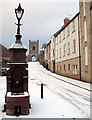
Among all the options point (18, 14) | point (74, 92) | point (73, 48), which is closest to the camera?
point (18, 14)

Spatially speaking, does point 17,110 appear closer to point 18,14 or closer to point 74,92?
point 18,14

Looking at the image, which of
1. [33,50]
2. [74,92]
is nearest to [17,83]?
[74,92]

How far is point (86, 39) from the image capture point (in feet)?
50.3

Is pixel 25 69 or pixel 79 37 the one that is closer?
pixel 25 69

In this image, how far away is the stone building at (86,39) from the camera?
14.4 meters

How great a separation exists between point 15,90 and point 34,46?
7415 cm

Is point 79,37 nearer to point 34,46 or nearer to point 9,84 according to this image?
point 9,84

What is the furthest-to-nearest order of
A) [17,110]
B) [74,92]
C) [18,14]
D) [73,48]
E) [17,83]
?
[73,48], [74,92], [18,14], [17,83], [17,110]

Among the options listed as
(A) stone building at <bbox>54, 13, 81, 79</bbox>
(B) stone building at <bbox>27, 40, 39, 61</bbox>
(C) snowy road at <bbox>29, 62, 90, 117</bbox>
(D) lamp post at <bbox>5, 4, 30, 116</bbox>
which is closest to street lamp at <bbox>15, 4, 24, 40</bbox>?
(D) lamp post at <bbox>5, 4, 30, 116</bbox>

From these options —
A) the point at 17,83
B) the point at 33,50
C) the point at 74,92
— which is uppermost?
the point at 33,50

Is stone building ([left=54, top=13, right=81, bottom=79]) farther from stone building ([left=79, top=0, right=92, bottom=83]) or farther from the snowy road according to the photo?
the snowy road

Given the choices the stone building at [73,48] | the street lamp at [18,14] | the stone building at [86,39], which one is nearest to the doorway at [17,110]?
the street lamp at [18,14]

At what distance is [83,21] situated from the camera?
15.9m

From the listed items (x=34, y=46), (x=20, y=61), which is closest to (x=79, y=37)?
(x=20, y=61)
